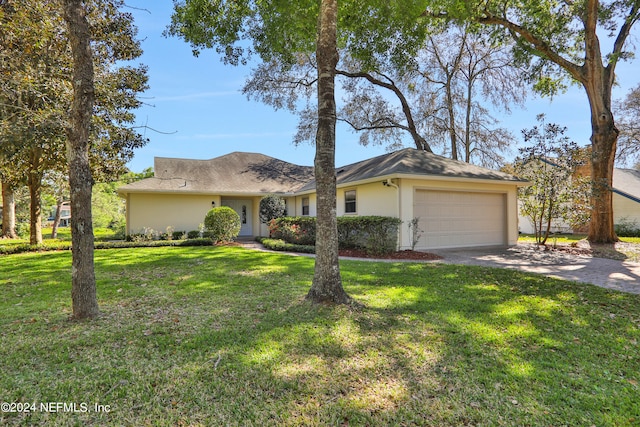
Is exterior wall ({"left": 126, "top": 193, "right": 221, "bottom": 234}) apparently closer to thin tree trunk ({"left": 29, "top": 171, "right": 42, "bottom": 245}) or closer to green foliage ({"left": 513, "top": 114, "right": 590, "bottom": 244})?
thin tree trunk ({"left": 29, "top": 171, "right": 42, "bottom": 245})

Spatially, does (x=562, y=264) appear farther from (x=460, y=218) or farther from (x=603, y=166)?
(x=603, y=166)

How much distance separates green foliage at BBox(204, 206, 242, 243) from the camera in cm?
1395

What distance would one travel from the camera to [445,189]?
1205 cm

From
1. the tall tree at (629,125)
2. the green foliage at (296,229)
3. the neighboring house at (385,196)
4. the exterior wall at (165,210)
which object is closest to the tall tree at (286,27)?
the neighboring house at (385,196)

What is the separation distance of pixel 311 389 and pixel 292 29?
918 cm

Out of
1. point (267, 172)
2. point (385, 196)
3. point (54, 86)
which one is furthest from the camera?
point (267, 172)

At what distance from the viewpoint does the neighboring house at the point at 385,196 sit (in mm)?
11641

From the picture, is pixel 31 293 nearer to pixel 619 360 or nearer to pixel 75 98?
pixel 75 98

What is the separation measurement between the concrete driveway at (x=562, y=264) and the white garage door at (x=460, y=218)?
55 centimetres

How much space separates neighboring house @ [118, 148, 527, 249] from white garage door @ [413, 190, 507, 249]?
4cm

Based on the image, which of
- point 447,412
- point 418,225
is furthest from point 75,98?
point 418,225

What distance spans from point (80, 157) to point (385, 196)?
9.63m

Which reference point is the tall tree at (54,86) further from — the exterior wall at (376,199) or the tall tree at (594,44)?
the tall tree at (594,44)

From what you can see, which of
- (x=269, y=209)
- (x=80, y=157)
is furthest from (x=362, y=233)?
(x=80, y=157)
